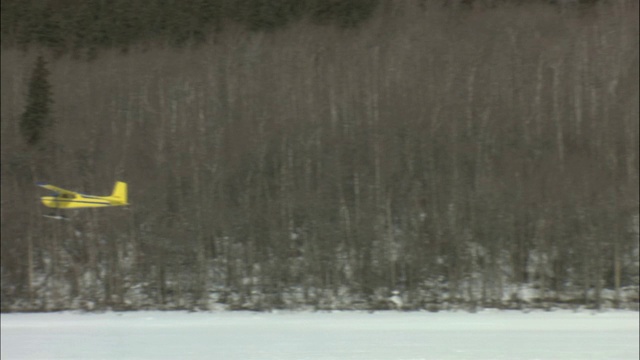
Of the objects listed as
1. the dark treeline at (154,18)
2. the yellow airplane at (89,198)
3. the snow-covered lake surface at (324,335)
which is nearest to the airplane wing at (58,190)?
the yellow airplane at (89,198)

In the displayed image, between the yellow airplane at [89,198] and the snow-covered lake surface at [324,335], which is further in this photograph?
the snow-covered lake surface at [324,335]

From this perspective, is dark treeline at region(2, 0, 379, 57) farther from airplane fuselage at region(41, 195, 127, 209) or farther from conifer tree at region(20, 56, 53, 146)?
airplane fuselage at region(41, 195, 127, 209)

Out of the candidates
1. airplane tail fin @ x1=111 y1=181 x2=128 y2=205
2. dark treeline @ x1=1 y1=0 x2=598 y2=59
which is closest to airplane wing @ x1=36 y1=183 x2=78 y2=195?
airplane tail fin @ x1=111 y1=181 x2=128 y2=205

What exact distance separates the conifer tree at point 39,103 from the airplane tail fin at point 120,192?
1.09 feet

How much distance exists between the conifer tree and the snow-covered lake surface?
1.48 metres

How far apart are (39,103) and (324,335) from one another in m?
3.71

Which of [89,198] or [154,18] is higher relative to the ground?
[154,18]

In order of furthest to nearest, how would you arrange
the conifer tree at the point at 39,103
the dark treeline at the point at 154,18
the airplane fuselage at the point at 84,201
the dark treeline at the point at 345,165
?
the airplane fuselage at the point at 84,201, the dark treeline at the point at 345,165, the conifer tree at the point at 39,103, the dark treeline at the point at 154,18

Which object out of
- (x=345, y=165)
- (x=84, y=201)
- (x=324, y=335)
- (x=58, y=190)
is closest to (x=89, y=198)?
(x=84, y=201)

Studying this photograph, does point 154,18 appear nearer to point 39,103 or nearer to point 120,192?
point 39,103

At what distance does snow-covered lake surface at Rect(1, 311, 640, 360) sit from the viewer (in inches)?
176

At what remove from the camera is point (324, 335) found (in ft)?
18.7

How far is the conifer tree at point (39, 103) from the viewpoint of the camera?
227 cm

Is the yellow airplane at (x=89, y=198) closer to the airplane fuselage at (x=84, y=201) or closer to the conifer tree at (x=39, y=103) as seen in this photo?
the airplane fuselage at (x=84, y=201)
